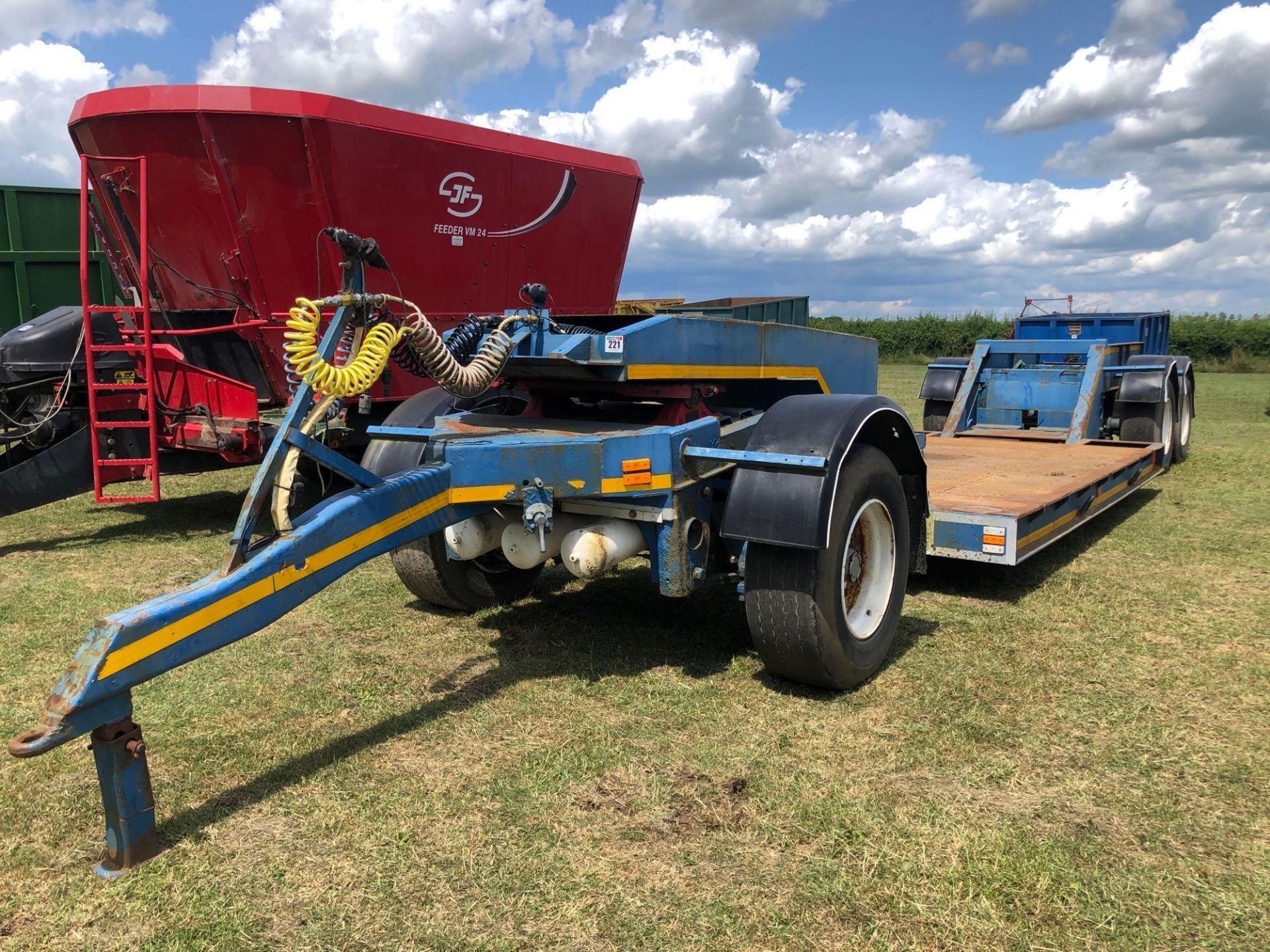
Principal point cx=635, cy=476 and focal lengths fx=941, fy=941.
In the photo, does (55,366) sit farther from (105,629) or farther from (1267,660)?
(1267,660)

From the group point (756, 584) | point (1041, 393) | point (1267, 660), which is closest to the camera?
point (756, 584)

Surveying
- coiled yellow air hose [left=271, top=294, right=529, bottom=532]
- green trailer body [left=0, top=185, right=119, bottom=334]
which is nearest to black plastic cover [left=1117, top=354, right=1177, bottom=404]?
coiled yellow air hose [left=271, top=294, right=529, bottom=532]

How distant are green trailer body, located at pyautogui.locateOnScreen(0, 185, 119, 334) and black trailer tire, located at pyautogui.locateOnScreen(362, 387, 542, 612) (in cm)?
597

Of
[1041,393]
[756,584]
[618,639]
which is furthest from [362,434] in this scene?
[1041,393]

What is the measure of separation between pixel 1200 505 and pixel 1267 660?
4.07 metres

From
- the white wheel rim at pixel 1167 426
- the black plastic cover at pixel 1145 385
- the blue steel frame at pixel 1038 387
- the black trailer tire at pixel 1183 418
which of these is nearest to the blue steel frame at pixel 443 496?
the blue steel frame at pixel 1038 387

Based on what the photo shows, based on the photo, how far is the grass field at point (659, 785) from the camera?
242 cm

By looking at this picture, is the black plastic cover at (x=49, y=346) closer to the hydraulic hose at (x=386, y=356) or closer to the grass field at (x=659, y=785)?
the grass field at (x=659, y=785)

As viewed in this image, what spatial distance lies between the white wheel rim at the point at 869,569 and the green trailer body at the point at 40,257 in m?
8.00

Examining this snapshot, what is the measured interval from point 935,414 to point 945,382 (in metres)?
0.39

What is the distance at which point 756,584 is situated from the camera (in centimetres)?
366

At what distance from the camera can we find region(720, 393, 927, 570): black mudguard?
344 cm

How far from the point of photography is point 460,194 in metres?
7.02

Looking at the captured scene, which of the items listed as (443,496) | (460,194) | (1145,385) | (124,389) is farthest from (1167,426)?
(124,389)
